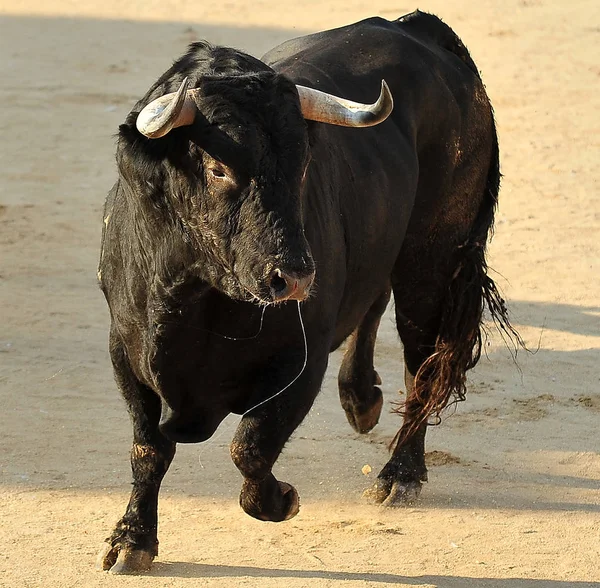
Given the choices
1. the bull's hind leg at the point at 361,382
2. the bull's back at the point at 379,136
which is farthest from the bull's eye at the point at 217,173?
the bull's hind leg at the point at 361,382

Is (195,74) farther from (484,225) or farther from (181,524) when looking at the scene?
(484,225)

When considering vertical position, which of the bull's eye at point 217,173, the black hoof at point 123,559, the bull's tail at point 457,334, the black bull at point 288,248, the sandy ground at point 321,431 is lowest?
the sandy ground at point 321,431

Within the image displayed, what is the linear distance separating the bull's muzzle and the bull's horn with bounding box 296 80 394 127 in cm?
75

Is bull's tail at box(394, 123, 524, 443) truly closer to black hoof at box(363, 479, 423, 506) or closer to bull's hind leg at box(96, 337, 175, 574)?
black hoof at box(363, 479, 423, 506)

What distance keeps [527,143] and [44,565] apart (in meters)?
8.96

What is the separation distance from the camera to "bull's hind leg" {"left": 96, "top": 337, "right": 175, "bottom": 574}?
16.9 feet

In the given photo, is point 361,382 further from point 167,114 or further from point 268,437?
point 167,114

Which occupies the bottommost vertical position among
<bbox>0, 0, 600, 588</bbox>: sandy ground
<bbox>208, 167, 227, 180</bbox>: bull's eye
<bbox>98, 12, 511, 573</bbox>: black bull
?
<bbox>0, 0, 600, 588</bbox>: sandy ground

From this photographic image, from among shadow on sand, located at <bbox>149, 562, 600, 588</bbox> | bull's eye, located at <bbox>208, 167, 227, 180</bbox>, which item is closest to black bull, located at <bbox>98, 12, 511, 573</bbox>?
bull's eye, located at <bbox>208, 167, 227, 180</bbox>

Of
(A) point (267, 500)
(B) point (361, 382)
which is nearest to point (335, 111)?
(A) point (267, 500)

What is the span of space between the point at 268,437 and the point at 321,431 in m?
2.09

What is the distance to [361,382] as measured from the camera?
6.77 meters

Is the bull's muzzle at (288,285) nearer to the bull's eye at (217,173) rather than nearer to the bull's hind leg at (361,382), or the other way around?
the bull's eye at (217,173)

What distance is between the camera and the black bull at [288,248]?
4422mm
